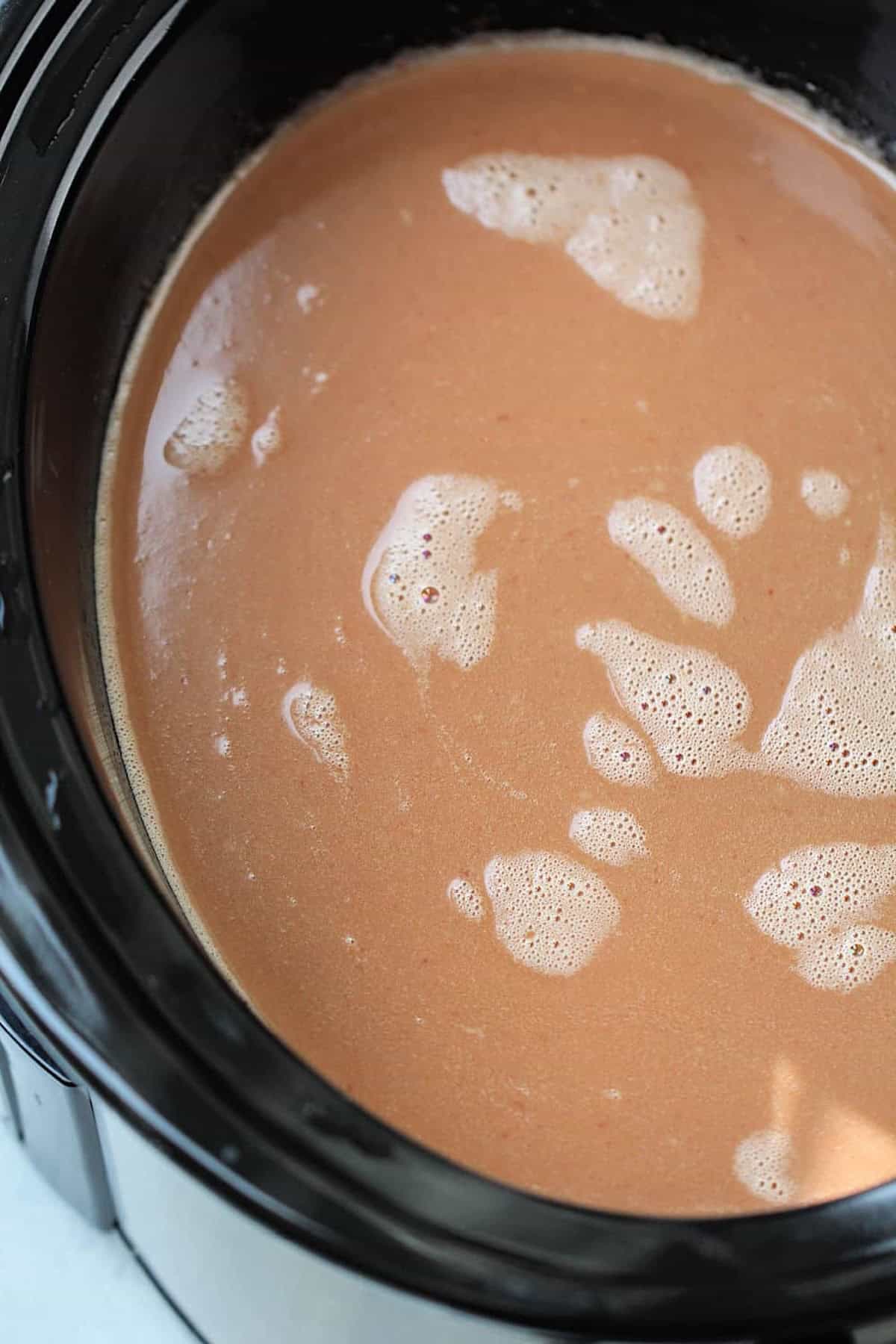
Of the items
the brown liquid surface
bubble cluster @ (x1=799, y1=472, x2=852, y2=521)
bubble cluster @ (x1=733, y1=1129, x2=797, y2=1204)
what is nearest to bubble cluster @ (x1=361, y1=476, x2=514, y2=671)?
the brown liquid surface

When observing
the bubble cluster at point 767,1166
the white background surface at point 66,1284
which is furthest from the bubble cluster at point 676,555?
the white background surface at point 66,1284

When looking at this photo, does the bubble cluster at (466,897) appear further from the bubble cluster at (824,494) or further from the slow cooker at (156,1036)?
the bubble cluster at (824,494)

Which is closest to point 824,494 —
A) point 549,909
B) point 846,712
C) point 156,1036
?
point 846,712

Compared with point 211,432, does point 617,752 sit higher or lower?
lower

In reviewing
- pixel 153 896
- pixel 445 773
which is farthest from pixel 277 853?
pixel 153 896

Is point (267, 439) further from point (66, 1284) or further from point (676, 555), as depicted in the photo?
point (66, 1284)

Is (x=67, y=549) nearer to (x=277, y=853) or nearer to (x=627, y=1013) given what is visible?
(x=277, y=853)

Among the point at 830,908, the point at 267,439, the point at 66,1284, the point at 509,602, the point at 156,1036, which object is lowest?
the point at 66,1284
